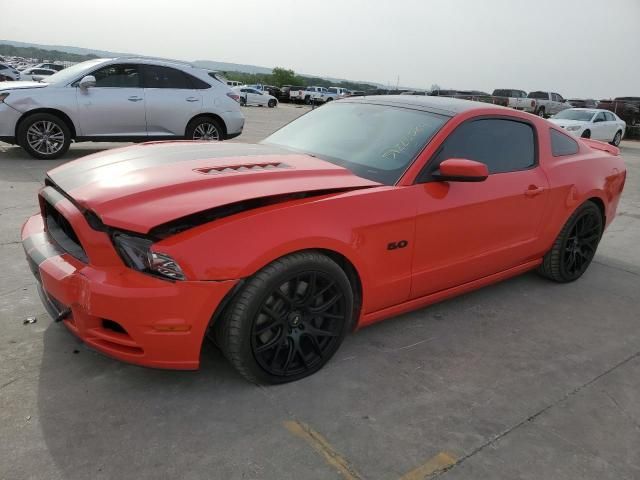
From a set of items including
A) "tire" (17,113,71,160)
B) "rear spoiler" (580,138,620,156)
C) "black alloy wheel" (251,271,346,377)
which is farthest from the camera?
"tire" (17,113,71,160)

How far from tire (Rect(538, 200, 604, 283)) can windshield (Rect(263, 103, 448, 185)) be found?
→ 1633 mm

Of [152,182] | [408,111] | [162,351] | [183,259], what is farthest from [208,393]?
[408,111]

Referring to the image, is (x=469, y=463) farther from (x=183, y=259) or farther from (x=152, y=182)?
(x=152, y=182)

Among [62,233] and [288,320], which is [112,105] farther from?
[288,320]

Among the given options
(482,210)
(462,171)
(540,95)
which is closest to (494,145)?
(482,210)

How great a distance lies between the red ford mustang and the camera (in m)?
2.29

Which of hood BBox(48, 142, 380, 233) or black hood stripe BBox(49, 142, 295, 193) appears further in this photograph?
black hood stripe BBox(49, 142, 295, 193)

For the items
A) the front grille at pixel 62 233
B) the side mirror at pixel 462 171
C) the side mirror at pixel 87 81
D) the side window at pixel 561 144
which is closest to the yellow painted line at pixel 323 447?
the front grille at pixel 62 233

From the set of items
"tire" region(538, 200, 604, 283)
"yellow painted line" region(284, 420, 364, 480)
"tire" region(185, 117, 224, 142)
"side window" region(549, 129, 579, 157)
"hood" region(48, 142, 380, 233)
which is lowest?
"yellow painted line" region(284, 420, 364, 480)

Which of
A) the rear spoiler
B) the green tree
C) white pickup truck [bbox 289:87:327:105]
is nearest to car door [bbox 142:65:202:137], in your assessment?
the rear spoiler

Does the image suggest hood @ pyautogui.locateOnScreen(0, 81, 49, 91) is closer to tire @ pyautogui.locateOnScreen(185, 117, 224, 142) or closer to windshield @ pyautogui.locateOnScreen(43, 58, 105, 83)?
windshield @ pyautogui.locateOnScreen(43, 58, 105, 83)

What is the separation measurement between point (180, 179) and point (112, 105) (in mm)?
6501

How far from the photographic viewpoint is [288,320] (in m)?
2.60

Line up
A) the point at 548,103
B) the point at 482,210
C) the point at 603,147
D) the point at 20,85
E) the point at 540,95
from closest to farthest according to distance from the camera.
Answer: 1. the point at 482,210
2. the point at 603,147
3. the point at 20,85
4. the point at 548,103
5. the point at 540,95
